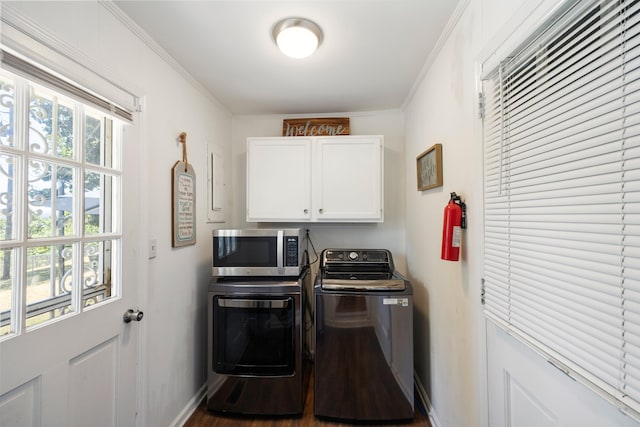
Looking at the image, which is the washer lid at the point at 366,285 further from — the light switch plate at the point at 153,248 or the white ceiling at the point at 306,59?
the white ceiling at the point at 306,59

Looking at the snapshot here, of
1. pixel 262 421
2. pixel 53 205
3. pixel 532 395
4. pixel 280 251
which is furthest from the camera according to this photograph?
pixel 280 251

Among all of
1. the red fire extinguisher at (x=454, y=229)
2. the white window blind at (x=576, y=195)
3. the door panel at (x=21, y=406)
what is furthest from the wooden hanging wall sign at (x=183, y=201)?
the white window blind at (x=576, y=195)

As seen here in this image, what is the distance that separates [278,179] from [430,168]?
121 cm

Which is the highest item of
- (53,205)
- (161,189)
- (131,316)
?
(161,189)

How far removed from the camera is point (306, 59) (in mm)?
1627

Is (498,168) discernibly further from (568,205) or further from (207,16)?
(207,16)

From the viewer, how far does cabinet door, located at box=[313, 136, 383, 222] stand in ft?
7.07

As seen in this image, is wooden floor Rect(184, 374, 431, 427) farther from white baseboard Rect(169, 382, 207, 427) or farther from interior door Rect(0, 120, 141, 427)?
interior door Rect(0, 120, 141, 427)

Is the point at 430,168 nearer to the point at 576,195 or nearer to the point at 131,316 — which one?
the point at 576,195

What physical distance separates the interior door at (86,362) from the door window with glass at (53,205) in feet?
0.15

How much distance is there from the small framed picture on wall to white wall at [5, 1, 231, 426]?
5.43ft

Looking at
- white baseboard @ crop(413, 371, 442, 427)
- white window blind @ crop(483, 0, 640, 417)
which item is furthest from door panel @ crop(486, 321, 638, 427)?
white baseboard @ crop(413, 371, 442, 427)

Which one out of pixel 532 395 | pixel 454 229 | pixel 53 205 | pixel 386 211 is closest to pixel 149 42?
pixel 53 205

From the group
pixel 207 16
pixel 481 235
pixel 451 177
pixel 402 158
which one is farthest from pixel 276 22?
pixel 402 158
